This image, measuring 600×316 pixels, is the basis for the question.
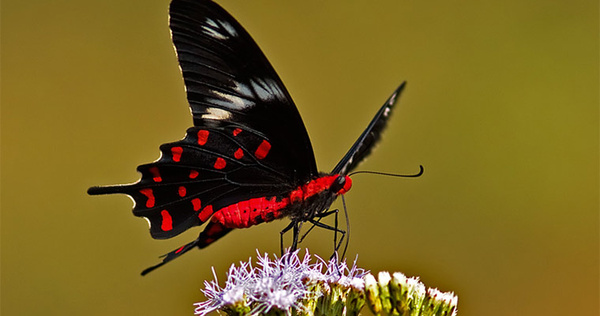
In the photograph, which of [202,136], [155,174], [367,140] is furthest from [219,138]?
[367,140]

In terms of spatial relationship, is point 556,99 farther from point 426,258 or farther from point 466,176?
point 426,258

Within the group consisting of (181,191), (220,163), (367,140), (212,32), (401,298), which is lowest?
(401,298)

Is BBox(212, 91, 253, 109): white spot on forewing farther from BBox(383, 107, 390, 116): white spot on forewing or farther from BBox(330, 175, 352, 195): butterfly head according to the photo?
BBox(383, 107, 390, 116): white spot on forewing

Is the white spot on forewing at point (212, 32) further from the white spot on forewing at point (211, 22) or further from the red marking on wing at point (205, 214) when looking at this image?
the red marking on wing at point (205, 214)

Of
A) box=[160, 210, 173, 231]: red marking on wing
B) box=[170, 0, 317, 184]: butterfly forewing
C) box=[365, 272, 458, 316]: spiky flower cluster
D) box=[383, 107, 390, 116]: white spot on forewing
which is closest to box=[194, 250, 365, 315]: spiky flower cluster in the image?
box=[365, 272, 458, 316]: spiky flower cluster

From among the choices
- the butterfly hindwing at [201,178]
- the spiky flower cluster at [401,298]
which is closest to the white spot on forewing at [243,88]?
the butterfly hindwing at [201,178]

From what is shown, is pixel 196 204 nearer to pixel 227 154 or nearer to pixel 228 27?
pixel 227 154

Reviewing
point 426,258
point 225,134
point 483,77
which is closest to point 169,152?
point 225,134
